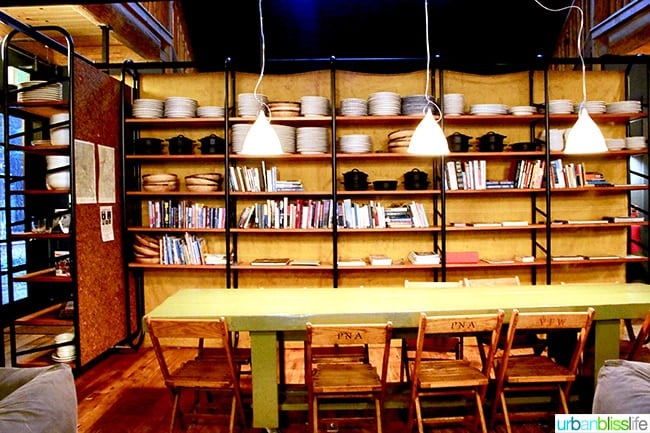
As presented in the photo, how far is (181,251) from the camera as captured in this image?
4.49 meters

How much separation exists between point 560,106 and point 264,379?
11.7 feet

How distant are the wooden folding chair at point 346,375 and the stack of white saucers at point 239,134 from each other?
2.17m

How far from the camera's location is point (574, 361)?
2.59 m

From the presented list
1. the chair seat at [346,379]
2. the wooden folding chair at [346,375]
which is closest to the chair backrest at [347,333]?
the wooden folding chair at [346,375]

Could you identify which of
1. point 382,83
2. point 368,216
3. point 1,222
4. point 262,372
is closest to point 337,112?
point 382,83

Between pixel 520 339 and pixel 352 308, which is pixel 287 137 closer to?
pixel 352 308

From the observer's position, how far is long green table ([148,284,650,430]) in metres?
2.55

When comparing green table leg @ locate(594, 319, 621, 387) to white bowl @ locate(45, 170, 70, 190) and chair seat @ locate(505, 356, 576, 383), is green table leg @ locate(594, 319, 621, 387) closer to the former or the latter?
chair seat @ locate(505, 356, 576, 383)

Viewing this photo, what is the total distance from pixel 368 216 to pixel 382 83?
1.33m

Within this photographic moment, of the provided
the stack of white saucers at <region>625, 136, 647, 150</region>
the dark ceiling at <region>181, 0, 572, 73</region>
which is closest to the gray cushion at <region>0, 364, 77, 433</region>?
the stack of white saucers at <region>625, 136, 647, 150</region>

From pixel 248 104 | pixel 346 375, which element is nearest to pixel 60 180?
pixel 248 104

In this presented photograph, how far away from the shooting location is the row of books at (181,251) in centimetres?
446

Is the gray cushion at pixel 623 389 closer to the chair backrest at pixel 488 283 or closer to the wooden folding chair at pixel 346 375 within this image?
→ the wooden folding chair at pixel 346 375

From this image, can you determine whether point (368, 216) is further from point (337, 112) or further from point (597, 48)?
point (597, 48)
